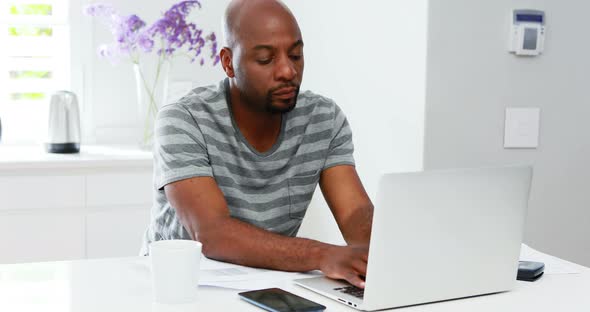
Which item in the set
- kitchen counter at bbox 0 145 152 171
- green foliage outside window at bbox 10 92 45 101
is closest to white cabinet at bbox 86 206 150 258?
kitchen counter at bbox 0 145 152 171

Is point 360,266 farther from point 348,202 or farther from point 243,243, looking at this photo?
point 348,202

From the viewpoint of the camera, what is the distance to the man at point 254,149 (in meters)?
1.65

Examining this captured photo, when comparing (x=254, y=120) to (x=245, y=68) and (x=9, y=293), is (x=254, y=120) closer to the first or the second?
(x=245, y=68)

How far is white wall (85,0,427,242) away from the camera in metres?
2.32

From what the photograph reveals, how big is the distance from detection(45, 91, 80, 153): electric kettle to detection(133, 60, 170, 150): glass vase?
34cm

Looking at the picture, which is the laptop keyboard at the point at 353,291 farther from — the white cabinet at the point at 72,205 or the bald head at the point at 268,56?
the white cabinet at the point at 72,205

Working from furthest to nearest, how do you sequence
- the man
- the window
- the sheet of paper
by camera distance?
the window
the man
the sheet of paper

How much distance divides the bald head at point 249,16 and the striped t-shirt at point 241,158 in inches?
5.2

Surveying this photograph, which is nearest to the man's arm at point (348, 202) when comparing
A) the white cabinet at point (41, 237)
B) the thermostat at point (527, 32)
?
the thermostat at point (527, 32)

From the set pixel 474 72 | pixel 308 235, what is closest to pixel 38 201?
pixel 308 235

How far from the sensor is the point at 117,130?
11.0 ft

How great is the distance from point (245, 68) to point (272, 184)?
10.6 inches

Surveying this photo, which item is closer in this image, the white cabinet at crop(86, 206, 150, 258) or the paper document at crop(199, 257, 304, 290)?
the paper document at crop(199, 257, 304, 290)

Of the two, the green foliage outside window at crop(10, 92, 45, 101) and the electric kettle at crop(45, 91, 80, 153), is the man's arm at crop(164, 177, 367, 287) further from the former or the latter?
the green foliage outside window at crop(10, 92, 45, 101)
